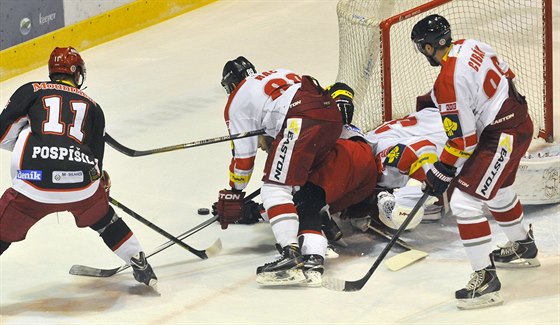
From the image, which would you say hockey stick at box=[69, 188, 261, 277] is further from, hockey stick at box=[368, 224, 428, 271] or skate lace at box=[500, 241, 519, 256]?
skate lace at box=[500, 241, 519, 256]

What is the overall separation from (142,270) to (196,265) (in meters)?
0.46

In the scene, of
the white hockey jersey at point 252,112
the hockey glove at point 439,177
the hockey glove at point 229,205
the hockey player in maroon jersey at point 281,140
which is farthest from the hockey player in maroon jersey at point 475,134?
the hockey glove at point 229,205

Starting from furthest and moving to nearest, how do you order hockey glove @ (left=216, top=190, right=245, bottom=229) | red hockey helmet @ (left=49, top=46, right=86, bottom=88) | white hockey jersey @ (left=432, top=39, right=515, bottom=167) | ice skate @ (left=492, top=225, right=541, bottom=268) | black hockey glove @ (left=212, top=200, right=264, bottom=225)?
black hockey glove @ (left=212, top=200, right=264, bottom=225) < hockey glove @ (left=216, top=190, right=245, bottom=229) < ice skate @ (left=492, top=225, right=541, bottom=268) < red hockey helmet @ (left=49, top=46, right=86, bottom=88) < white hockey jersey @ (left=432, top=39, right=515, bottom=167)

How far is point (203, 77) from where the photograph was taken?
8.29m

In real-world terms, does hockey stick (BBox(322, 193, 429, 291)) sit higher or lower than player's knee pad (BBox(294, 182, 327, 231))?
lower

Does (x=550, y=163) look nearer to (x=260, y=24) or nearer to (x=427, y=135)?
(x=427, y=135)

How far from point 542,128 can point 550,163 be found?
110 centimetres

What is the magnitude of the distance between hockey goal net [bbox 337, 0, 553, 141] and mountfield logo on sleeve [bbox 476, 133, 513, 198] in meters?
1.35

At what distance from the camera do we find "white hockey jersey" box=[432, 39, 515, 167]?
190 inches

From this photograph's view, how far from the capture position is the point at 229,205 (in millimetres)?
5566

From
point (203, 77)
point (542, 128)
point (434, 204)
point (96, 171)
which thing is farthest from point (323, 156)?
point (203, 77)

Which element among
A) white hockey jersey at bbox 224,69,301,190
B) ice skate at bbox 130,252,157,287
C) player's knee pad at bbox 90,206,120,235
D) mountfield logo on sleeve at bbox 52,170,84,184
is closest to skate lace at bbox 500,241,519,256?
white hockey jersey at bbox 224,69,301,190

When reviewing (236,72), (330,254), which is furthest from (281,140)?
(330,254)

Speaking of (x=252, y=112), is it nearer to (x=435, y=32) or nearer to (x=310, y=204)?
(x=310, y=204)
